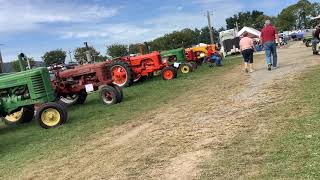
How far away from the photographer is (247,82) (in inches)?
567

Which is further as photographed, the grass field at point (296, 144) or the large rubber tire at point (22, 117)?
the large rubber tire at point (22, 117)

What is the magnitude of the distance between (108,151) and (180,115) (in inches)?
103

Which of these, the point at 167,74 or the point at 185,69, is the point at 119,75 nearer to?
the point at 167,74

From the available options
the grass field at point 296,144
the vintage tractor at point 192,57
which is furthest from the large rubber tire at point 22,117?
the vintage tractor at point 192,57

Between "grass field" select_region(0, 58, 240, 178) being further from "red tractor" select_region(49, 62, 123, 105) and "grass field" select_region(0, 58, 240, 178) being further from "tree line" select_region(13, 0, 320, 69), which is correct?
"tree line" select_region(13, 0, 320, 69)

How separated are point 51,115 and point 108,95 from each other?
323 cm

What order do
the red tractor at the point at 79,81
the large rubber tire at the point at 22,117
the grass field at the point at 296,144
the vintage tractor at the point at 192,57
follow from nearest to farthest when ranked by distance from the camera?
the grass field at the point at 296,144, the large rubber tire at the point at 22,117, the red tractor at the point at 79,81, the vintage tractor at the point at 192,57

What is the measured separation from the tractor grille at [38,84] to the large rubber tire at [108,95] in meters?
2.55

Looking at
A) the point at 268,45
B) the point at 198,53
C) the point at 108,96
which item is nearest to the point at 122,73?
the point at 108,96

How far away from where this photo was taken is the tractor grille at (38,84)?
12531 mm

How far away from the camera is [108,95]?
14969 mm

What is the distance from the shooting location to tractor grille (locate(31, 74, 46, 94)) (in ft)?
41.1

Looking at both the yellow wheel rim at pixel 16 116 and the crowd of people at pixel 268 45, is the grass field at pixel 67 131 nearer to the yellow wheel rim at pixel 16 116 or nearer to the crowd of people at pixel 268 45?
the yellow wheel rim at pixel 16 116

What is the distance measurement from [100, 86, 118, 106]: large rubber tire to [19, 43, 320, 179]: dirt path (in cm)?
354
